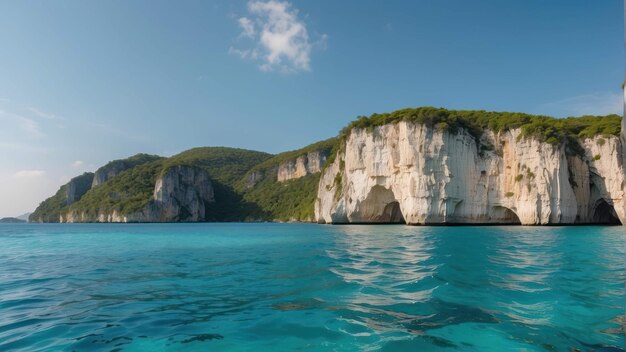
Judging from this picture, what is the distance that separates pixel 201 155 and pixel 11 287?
164941mm

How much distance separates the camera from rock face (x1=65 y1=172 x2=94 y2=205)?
6019 inches

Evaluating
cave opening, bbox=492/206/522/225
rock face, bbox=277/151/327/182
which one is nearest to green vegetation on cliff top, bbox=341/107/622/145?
cave opening, bbox=492/206/522/225

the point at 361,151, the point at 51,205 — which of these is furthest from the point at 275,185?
the point at 51,205

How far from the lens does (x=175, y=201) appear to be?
407 ft

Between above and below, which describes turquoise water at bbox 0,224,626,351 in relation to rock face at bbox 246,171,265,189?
below

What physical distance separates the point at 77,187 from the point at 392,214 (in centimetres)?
14786

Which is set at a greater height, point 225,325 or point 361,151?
point 361,151

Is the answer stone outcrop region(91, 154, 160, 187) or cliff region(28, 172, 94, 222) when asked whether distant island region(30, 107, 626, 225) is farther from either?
cliff region(28, 172, 94, 222)

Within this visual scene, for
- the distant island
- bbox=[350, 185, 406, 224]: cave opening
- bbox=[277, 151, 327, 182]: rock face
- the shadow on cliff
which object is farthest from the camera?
the shadow on cliff

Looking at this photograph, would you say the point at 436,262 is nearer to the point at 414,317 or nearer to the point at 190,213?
the point at 414,317

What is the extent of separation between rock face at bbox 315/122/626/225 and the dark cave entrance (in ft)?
9.41

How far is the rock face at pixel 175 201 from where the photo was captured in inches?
4707

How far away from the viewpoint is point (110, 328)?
5.96m

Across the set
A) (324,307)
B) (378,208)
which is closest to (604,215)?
(378,208)
